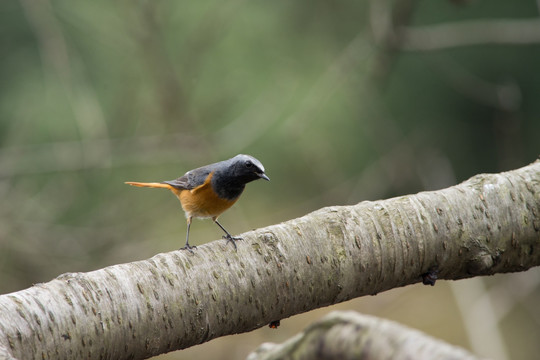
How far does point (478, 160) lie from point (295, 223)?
6580 millimetres

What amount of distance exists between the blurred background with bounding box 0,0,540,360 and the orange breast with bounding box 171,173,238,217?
1.80m

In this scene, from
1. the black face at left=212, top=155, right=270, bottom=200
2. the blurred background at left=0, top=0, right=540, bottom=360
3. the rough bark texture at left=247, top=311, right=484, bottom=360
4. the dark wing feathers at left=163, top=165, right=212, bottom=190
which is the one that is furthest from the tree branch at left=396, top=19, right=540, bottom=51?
the rough bark texture at left=247, top=311, right=484, bottom=360

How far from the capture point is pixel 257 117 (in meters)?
7.43

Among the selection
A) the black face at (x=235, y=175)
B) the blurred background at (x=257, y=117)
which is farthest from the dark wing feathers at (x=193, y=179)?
the blurred background at (x=257, y=117)

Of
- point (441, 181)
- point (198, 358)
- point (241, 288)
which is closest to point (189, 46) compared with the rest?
point (441, 181)

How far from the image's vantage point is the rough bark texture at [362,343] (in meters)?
1.09

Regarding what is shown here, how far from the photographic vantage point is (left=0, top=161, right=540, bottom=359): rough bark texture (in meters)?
1.92

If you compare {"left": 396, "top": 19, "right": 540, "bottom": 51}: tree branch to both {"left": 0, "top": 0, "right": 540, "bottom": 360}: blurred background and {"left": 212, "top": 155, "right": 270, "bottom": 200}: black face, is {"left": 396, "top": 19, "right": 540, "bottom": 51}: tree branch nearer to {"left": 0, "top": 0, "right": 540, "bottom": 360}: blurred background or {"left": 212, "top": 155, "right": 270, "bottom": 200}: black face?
{"left": 0, "top": 0, "right": 540, "bottom": 360}: blurred background

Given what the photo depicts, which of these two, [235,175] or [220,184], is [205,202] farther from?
[235,175]

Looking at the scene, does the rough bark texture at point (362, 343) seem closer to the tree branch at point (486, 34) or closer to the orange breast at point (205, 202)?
the orange breast at point (205, 202)

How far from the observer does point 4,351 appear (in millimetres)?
1627

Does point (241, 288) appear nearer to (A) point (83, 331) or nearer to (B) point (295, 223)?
(B) point (295, 223)

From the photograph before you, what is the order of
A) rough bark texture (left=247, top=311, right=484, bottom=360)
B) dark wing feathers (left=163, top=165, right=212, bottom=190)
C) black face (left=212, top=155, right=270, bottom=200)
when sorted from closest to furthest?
rough bark texture (left=247, top=311, right=484, bottom=360)
black face (left=212, top=155, right=270, bottom=200)
dark wing feathers (left=163, top=165, right=212, bottom=190)

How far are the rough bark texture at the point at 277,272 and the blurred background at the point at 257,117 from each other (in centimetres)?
199
